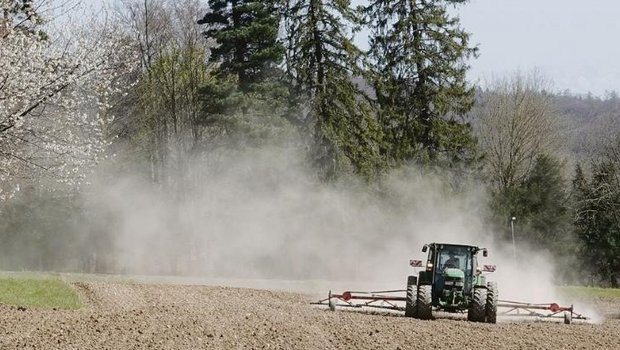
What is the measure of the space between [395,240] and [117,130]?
1758cm

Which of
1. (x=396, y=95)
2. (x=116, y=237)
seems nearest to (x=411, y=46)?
(x=396, y=95)

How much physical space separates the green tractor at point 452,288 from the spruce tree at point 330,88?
20.6m

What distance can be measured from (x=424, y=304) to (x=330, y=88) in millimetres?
24415

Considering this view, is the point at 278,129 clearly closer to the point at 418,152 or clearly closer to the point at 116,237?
the point at 418,152

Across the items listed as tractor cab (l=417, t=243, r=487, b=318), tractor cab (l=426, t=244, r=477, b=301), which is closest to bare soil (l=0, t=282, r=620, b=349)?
tractor cab (l=417, t=243, r=487, b=318)

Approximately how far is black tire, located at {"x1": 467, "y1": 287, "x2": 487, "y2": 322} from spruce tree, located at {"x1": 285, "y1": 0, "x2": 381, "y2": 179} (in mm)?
22665

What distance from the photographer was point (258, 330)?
639 inches

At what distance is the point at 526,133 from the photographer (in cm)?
5894

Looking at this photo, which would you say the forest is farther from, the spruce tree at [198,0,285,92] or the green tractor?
the green tractor

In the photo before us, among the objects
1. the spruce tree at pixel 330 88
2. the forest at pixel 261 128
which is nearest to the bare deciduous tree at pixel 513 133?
the forest at pixel 261 128

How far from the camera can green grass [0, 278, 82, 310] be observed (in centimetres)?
2017

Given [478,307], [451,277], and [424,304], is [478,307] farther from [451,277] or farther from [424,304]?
[424,304]

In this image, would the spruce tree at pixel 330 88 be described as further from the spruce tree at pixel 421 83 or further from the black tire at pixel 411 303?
the black tire at pixel 411 303

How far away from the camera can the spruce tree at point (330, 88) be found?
43969 mm
